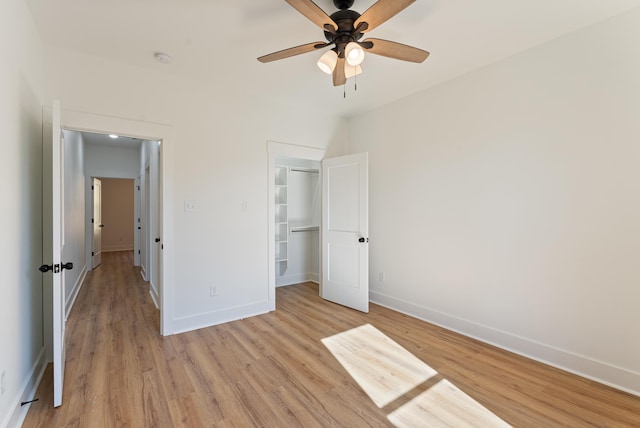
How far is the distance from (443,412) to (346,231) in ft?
7.43

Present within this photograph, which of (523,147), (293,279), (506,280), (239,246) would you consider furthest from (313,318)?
(523,147)

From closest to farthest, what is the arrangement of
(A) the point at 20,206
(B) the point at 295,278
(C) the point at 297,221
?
(A) the point at 20,206, (B) the point at 295,278, (C) the point at 297,221

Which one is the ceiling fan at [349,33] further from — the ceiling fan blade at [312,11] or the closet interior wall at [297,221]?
the closet interior wall at [297,221]

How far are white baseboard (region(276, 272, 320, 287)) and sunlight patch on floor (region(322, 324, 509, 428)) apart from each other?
6.79 feet

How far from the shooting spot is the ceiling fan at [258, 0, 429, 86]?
1.57m

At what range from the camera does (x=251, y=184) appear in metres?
3.46

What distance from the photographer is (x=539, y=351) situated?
2461 millimetres

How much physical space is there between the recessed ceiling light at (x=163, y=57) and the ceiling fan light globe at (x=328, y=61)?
1.43 metres

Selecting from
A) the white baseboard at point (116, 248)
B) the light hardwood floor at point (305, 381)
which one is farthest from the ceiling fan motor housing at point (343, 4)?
the white baseboard at point (116, 248)

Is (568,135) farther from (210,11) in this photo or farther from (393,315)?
(210,11)

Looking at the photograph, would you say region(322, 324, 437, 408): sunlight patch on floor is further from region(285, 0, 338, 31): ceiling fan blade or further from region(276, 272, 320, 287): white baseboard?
region(285, 0, 338, 31): ceiling fan blade

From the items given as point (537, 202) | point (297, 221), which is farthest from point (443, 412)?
point (297, 221)

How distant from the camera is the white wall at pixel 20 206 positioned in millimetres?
1553

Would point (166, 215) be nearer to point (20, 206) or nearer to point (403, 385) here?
point (20, 206)
